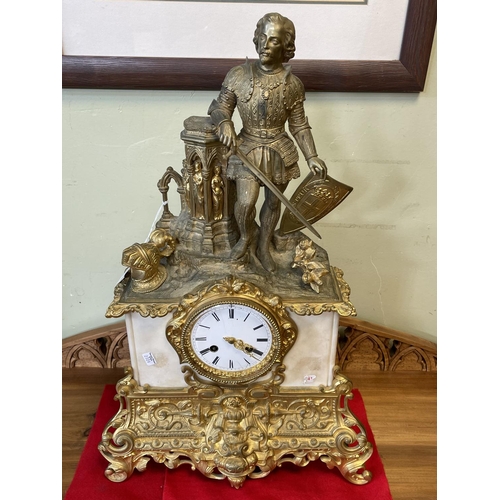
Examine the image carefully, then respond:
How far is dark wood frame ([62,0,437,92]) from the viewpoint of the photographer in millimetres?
1563

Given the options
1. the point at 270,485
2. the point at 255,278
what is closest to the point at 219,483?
the point at 270,485

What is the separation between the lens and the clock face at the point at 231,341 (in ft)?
4.23

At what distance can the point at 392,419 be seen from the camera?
1636mm

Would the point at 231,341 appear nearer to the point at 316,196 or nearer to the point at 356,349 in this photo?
the point at 316,196

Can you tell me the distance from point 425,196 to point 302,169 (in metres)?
0.40

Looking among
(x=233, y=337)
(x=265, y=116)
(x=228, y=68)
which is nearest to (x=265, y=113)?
(x=265, y=116)

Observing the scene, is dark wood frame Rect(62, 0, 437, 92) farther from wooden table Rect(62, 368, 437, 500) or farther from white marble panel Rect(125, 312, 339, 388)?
wooden table Rect(62, 368, 437, 500)

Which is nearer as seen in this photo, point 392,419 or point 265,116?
point 265,116

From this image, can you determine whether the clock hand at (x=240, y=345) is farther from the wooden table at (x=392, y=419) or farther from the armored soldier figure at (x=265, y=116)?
the wooden table at (x=392, y=419)

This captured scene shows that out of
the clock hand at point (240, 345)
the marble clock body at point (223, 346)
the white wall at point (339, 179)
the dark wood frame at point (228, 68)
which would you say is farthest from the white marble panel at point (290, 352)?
the dark wood frame at point (228, 68)

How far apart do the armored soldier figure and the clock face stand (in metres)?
0.19

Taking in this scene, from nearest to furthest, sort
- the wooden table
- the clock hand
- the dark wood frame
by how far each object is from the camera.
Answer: the clock hand < the wooden table < the dark wood frame

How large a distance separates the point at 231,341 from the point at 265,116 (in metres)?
0.51

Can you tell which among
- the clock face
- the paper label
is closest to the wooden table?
the paper label
